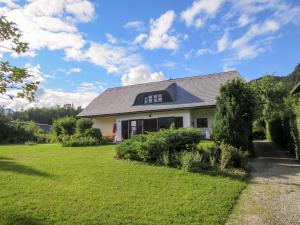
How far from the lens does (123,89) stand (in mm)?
31891

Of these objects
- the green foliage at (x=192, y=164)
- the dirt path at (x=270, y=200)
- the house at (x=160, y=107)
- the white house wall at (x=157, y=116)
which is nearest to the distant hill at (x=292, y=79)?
the house at (x=160, y=107)

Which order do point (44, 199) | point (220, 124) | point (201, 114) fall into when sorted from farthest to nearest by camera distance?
point (201, 114), point (220, 124), point (44, 199)

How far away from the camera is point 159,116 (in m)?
26.0

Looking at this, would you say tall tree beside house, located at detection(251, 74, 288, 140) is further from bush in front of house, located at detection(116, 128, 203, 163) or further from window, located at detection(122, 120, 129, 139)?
bush in front of house, located at detection(116, 128, 203, 163)

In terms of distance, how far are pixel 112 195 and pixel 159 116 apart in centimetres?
1916

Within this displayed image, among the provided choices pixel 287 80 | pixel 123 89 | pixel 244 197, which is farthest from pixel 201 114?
pixel 287 80

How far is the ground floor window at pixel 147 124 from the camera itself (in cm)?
2513

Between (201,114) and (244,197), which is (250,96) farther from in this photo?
(201,114)

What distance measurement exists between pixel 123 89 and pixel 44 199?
25832 mm

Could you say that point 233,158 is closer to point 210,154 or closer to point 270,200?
point 210,154

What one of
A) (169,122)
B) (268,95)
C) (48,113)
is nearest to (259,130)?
(268,95)

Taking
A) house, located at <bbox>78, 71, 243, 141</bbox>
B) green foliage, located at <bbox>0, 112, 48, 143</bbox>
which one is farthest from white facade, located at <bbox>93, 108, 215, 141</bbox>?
green foliage, located at <bbox>0, 112, 48, 143</bbox>

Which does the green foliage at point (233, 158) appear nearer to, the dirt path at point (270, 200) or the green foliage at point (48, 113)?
the dirt path at point (270, 200)

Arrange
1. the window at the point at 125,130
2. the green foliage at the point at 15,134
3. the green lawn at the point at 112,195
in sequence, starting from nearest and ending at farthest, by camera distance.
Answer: the green lawn at the point at 112,195
the window at the point at 125,130
the green foliage at the point at 15,134
